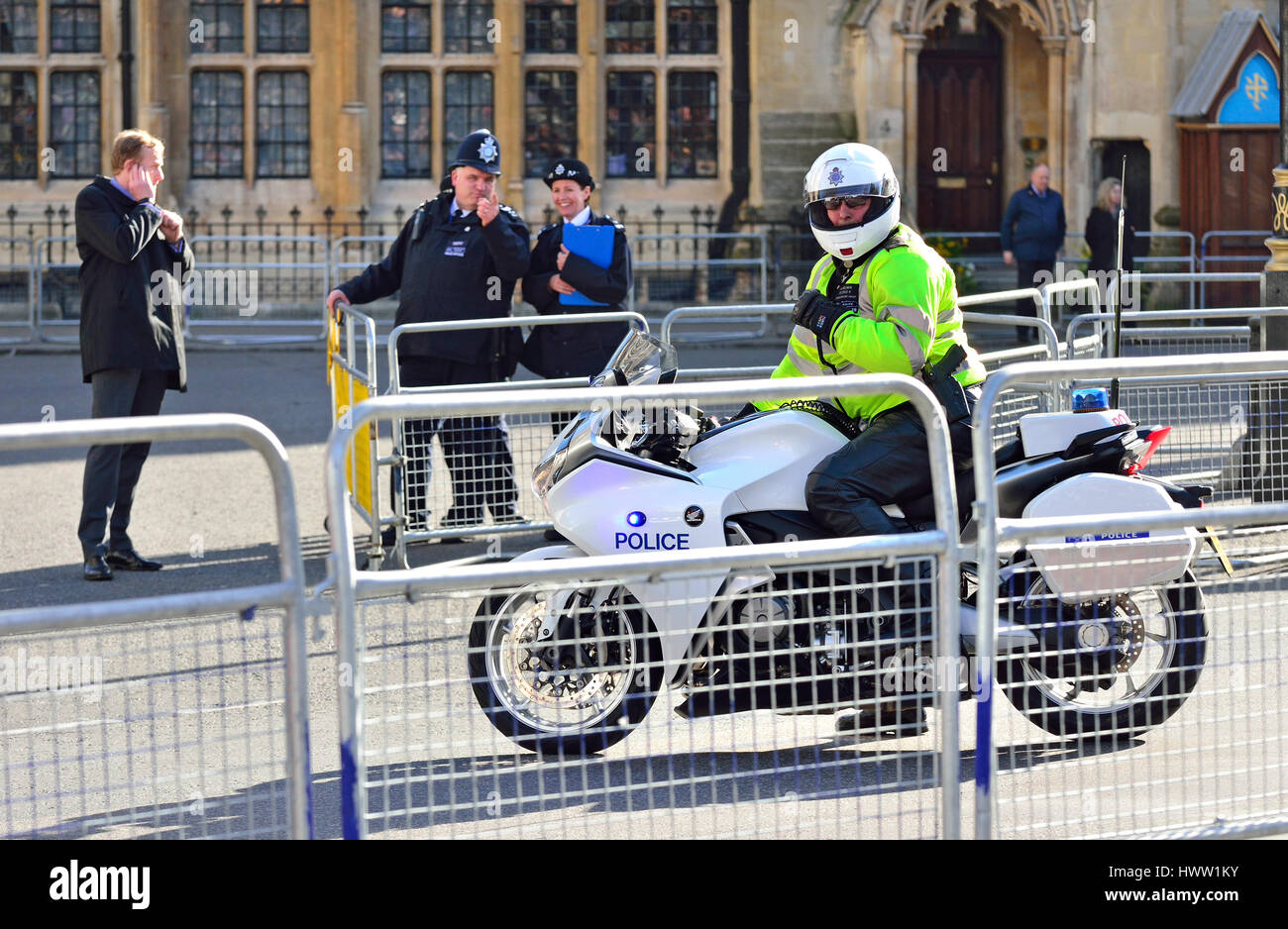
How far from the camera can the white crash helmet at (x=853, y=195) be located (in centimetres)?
560

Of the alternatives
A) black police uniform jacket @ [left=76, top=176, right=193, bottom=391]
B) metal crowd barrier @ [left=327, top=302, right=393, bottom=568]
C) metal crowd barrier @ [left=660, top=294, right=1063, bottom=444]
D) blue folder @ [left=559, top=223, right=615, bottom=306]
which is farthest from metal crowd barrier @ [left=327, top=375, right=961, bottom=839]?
blue folder @ [left=559, top=223, right=615, bottom=306]

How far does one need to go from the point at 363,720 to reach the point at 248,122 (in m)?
18.1

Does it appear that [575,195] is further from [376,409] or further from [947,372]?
[376,409]

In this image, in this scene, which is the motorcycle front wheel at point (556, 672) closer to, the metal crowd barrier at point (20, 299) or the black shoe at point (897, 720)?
the black shoe at point (897, 720)

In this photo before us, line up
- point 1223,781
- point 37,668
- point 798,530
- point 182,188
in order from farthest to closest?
point 182,188, point 798,530, point 37,668, point 1223,781

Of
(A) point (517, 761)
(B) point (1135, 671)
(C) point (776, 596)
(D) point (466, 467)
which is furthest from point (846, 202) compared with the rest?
(D) point (466, 467)

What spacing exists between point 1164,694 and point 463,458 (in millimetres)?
4168

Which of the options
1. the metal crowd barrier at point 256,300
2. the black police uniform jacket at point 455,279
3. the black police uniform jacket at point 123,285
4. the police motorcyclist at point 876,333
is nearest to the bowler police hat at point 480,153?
the black police uniform jacket at point 455,279

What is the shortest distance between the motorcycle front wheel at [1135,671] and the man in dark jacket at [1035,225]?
13680 millimetres

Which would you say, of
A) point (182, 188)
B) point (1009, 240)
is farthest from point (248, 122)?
point (1009, 240)

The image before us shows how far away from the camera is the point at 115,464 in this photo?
839cm

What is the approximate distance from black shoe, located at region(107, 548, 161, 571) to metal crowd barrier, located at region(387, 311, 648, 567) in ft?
3.72

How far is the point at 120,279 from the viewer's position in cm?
833

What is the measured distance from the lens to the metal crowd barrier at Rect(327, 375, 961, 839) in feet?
11.7
